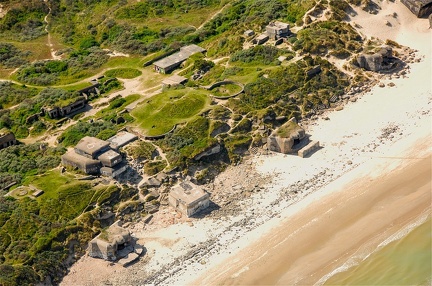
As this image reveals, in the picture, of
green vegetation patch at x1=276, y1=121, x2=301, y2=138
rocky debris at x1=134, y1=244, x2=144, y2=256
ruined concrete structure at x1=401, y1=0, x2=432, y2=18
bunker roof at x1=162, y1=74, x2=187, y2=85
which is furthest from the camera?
ruined concrete structure at x1=401, y1=0, x2=432, y2=18

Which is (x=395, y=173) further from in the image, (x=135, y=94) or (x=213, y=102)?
(x=135, y=94)

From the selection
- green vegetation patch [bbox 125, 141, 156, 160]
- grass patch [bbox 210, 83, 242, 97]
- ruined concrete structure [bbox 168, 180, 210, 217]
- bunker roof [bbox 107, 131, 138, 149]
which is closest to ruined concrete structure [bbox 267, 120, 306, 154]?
grass patch [bbox 210, 83, 242, 97]

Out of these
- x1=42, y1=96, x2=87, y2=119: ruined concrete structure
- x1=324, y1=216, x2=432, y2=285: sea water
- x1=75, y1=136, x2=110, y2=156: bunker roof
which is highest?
A: x1=75, y1=136, x2=110, y2=156: bunker roof

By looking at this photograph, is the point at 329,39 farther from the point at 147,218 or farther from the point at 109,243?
the point at 109,243

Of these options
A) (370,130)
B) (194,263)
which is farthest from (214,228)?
(370,130)

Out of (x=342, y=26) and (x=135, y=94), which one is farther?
(x=342, y=26)

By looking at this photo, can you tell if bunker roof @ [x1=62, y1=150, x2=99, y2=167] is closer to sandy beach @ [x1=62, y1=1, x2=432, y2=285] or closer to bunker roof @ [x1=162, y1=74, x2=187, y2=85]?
sandy beach @ [x1=62, y1=1, x2=432, y2=285]
